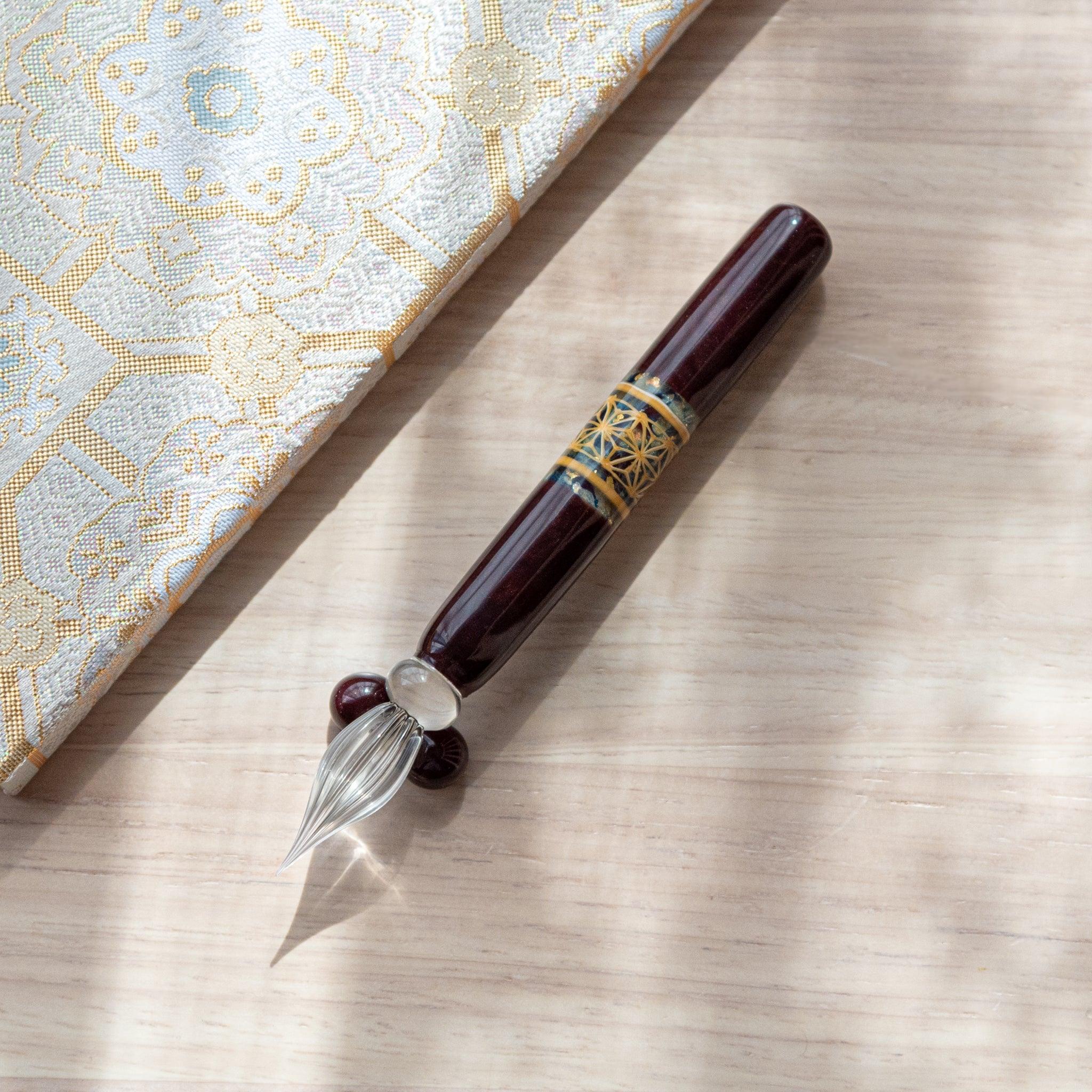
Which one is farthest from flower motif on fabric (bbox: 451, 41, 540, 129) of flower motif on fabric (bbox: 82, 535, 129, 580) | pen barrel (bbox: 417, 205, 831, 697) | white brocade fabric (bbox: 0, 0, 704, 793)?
flower motif on fabric (bbox: 82, 535, 129, 580)

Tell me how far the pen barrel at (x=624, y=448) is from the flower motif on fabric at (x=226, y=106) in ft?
0.59

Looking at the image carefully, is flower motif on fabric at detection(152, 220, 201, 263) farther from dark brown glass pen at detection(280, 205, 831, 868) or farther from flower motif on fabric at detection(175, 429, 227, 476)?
dark brown glass pen at detection(280, 205, 831, 868)

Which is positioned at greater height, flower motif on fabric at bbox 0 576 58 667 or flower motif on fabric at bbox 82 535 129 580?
flower motif on fabric at bbox 82 535 129 580

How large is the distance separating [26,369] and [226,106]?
0.15 metres

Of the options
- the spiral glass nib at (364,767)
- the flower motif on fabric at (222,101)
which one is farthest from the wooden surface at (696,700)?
the flower motif on fabric at (222,101)

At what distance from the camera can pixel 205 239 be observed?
0.47m

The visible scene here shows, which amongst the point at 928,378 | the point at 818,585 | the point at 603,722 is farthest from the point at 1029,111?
the point at 603,722

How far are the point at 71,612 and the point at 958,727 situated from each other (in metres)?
0.40

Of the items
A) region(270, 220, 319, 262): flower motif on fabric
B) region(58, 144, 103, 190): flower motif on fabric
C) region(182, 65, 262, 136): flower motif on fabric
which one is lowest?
region(270, 220, 319, 262): flower motif on fabric

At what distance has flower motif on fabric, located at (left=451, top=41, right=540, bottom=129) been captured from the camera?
1.59 feet

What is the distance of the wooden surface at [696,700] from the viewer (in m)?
0.46

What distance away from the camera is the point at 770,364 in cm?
50

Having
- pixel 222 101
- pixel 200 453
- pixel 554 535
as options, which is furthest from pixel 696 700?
pixel 222 101

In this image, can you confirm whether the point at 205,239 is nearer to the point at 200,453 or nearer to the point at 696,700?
the point at 200,453
